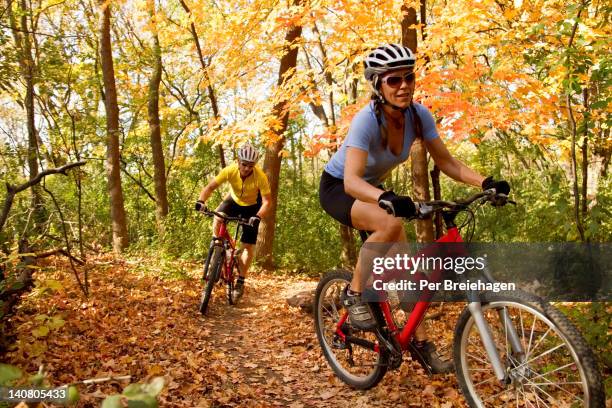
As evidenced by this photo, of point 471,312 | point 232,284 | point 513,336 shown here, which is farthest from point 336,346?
point 232,284

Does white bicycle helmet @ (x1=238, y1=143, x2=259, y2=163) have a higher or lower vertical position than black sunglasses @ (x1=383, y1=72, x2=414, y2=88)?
higher

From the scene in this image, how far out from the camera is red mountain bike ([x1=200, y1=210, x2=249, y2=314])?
23.2ft

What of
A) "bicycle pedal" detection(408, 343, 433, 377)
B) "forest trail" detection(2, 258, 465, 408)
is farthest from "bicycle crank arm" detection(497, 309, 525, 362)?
"forest trail" detection(2, 258, 465, 408)

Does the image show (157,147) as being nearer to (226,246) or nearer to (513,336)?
(226,246)

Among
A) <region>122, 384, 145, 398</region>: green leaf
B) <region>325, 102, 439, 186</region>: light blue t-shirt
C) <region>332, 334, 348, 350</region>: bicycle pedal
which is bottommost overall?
<region>332, 334, 348, 350</region>: bicycle pedal

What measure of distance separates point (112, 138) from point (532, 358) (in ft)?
35.8

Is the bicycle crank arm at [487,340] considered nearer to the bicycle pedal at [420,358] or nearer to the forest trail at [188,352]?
the bicycle pedal at [420,358]

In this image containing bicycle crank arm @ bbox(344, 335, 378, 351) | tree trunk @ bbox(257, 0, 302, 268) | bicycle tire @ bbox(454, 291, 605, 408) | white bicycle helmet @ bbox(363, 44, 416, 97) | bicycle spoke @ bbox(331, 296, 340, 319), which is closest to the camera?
bicycle tire @ bbox(454, 291, 605, 408)

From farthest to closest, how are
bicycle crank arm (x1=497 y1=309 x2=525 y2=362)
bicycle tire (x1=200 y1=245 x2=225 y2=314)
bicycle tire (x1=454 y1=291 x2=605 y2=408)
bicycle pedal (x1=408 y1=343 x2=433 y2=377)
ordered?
bicycle tire (x1=200 y1=245 x2=225 y2=314)
bicycle pedal (x1=408 y1=343 x2=433 y2=377)
bicycle crank arm (x1=497 y1=309 x2=525 y2=362)
bicycle tire (x1=454 y1=291 x2=605 y2=408)

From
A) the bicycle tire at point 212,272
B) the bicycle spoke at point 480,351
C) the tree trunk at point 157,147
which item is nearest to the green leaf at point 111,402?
the bicycle spoke at point 480,351

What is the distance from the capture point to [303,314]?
741cm

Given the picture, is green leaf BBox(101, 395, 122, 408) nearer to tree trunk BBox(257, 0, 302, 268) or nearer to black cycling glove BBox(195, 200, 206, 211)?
black cycling glove BBox(195, 200, 206, 211)

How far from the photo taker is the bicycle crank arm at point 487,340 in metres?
2.81

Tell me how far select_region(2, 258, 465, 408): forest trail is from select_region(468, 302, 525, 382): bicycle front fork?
1029 mm
